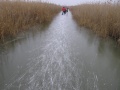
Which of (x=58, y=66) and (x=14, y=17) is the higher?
(x=14, y=17)

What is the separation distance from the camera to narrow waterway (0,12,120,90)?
7.87 ft

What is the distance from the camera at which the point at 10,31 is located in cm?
487

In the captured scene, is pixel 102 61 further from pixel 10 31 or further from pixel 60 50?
pixel 10 31

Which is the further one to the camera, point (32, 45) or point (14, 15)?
point (14, 15)

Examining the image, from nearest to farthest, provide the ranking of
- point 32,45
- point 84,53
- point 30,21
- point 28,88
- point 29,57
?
1. point 28,88
2. point 29,57
3. point 84,53
4. point 32,45
5. point 30,21

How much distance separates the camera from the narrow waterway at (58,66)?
2399mm

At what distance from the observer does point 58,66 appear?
301cm

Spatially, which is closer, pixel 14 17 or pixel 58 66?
pixel 58 66

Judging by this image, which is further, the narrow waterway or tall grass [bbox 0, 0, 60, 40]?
tall grass [bbox 0, 0, 60, 40]

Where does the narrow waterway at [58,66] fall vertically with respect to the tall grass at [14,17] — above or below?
below

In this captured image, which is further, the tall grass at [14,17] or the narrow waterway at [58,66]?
the tall grass at [14,17]

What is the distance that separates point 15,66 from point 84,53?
179 centimetres

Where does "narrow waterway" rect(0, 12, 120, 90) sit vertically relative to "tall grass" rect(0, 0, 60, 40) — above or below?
below

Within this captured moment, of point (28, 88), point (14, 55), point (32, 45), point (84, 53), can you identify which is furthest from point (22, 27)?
point (28, 88)
